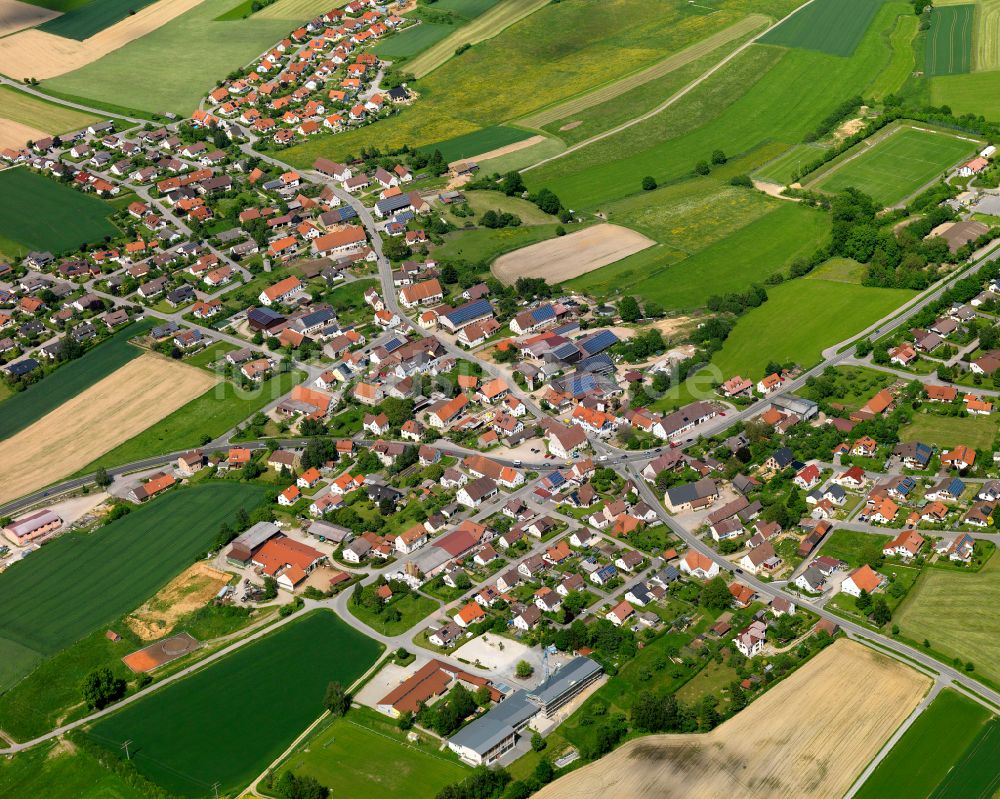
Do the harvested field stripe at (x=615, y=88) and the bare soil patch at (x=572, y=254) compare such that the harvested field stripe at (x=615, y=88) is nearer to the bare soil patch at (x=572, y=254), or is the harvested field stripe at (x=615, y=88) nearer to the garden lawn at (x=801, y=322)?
the bare soil patch at (x=572, y=254)

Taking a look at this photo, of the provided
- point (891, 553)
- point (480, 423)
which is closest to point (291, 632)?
point (480, 423)

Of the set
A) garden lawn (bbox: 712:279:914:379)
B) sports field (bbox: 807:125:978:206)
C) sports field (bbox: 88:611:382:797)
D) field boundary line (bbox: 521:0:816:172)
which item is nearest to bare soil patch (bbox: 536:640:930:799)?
sports field (bbox: 88:611:382:797)

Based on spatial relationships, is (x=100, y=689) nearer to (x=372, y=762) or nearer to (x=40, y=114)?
(x=372, y=762)

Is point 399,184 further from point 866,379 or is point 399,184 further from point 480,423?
point 866,379

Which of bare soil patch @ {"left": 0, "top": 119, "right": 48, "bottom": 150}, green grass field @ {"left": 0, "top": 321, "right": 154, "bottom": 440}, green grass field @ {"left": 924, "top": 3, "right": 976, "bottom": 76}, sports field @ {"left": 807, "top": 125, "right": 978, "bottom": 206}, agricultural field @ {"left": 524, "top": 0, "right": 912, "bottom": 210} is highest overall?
bare soil patch @ {"left": 0, "top": 119, "right": 48, "bottom": 150}

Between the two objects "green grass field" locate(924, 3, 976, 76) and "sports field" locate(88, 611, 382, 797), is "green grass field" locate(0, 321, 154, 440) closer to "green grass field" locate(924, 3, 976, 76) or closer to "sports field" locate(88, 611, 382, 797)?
"sports field" locate(88, 611, 382, 797)

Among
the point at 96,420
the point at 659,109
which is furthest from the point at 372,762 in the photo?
the point at 659,109

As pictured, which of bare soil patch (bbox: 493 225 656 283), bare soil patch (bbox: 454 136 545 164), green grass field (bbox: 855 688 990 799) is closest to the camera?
green grass field (bbox: 855 688 990 799)
